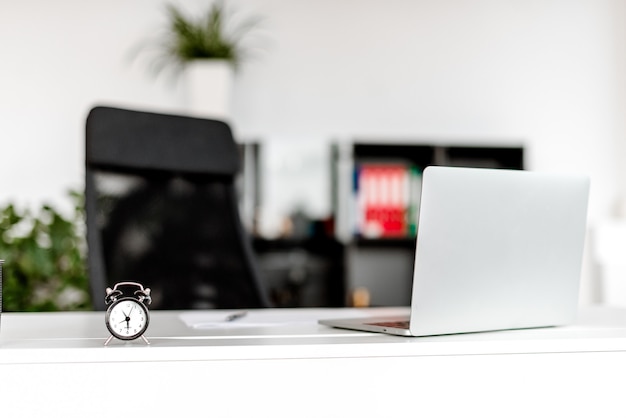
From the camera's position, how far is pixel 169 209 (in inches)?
91.7

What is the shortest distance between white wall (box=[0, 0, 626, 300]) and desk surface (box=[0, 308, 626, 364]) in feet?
9.09

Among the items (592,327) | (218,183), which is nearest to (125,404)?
(592,327)

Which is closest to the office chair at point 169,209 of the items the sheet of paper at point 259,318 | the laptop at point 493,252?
the sheet of paper at point 259,318

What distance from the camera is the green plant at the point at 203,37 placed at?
12.7ft

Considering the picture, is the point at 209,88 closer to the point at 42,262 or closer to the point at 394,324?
the point at 42,262

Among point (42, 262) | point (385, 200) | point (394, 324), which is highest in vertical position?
point (385, 200)

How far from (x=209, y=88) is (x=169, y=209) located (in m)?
1.57

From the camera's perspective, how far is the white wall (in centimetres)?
414

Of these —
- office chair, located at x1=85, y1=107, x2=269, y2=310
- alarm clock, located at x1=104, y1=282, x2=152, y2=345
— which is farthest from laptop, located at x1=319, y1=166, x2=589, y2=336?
office chair, located at x1=85, y1=107, x2=269, y2=310

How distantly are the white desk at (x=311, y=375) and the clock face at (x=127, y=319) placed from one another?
0.06ft

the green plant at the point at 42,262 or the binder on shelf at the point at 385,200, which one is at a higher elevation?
the binder on shelf at the point at 385,200

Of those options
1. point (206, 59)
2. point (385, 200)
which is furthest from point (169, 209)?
point (385, 200)

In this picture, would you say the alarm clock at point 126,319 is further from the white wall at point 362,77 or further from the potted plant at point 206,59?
the white wall at point 362,77

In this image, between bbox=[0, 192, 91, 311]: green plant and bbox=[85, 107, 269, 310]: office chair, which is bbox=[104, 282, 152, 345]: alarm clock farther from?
bbox=[0, 192, 91, 311]: green plant
